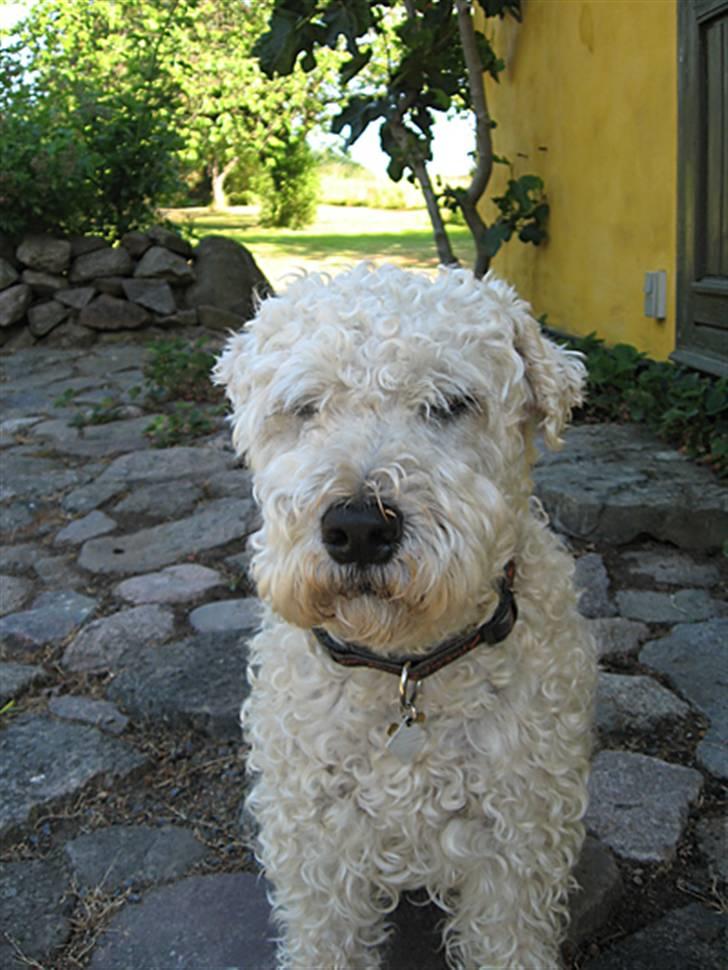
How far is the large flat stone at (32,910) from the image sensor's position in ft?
7.00

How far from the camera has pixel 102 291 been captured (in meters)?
9.65

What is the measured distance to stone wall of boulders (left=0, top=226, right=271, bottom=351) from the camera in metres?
9.45

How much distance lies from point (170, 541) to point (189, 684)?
150 cm

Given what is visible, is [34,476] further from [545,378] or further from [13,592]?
[545,378]

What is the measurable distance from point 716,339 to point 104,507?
3.21m

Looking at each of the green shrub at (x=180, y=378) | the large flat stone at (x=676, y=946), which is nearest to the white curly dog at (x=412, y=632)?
the large flat stone at (x=676, y=946)

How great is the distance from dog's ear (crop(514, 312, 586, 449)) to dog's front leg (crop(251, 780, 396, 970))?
90 centimetres

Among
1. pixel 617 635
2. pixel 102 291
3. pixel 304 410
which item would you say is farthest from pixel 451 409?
pixel 102 291

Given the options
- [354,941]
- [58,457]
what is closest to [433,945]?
[354,941]

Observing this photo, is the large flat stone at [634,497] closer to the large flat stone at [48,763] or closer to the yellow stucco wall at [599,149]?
the yellow stucco wall at [599,149]

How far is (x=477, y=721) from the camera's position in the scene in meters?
1.96

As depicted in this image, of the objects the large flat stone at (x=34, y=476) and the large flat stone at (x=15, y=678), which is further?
the large flat stone at (x=34, y=476)

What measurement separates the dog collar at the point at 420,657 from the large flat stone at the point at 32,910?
0.94m

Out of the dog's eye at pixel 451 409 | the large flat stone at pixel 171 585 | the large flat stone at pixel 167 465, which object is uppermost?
the dog's eye at pixel 451 409
